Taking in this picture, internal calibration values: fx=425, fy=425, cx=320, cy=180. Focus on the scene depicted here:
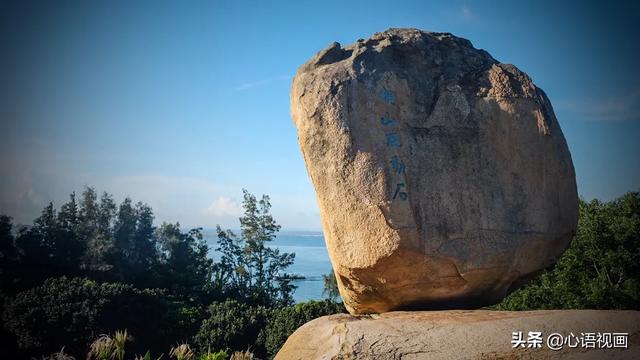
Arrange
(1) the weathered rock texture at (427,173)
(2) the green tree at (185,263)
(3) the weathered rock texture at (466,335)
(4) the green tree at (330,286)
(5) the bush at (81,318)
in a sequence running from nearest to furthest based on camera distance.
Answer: (3) the weathered rock texture at (466,335) → (1) the weathered rock texture at (427,173) → (5) the bush at (81,318) → (2) the green tree at (185,263) → (4) the green tree at (330,286)

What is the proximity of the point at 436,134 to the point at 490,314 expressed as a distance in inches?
108

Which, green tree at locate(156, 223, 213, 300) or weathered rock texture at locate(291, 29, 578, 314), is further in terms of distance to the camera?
green tree at locate(156, 223, 213, 300)

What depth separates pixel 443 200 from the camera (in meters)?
6.31

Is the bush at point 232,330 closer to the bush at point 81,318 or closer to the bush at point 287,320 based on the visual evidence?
the bush at point 287,320

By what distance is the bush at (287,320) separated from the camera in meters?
17.8

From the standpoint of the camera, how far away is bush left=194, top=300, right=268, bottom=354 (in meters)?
18.4

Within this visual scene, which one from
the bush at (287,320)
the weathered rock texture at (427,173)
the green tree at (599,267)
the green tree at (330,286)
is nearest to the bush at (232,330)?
the bush at (287,320)

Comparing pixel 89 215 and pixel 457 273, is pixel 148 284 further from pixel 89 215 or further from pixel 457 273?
pixel 457 273

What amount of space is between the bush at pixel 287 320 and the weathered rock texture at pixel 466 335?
12.7 metres

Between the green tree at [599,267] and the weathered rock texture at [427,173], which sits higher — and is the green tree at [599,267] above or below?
below

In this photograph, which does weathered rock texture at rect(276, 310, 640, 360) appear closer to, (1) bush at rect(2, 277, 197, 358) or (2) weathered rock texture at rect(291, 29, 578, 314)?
(2) weathered rock texture at rect(291, 29, 578, 314)

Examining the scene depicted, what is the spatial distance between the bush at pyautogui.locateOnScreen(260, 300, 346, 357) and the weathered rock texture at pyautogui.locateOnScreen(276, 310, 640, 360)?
12.7 metres

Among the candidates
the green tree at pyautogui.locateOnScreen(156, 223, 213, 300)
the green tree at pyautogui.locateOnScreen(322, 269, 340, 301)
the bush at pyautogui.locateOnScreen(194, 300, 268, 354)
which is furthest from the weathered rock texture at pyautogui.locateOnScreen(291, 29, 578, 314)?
the green tree at pyautogui.locateOnScreen(322, 269, 340, 301)

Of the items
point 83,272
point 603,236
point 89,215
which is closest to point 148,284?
point 83,272
